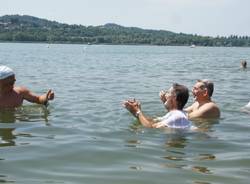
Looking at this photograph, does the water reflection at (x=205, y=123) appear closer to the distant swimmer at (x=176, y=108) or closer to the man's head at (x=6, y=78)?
the distant swimmer at (x=176, y=108)

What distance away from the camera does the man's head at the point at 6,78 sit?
1077cm

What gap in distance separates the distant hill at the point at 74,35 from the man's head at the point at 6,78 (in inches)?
Answer: 5648

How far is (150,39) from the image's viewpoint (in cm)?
18588

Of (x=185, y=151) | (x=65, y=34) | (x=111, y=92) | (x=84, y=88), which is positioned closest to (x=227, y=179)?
(x=185, y=151)

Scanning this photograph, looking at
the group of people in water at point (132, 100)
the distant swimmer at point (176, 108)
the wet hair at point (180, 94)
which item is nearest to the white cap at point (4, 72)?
the group of people in water at point (132, 100)

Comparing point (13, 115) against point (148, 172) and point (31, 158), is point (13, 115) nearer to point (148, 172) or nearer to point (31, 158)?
point (31, 158)

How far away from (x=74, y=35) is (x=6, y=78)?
556 feet

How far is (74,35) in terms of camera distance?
179 m

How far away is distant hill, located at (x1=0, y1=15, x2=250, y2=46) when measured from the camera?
518 ft

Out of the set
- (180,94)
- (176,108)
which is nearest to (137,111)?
(176,108)

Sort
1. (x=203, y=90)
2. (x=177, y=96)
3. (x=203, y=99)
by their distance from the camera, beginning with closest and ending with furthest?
(x=177, y=96) < (x=203, y=90) < (x=203, y=99)

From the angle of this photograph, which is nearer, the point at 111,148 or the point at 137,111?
the point at 111,148

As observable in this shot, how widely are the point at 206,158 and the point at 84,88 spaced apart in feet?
38.0

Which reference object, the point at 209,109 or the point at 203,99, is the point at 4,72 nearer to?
the point at 203,99
